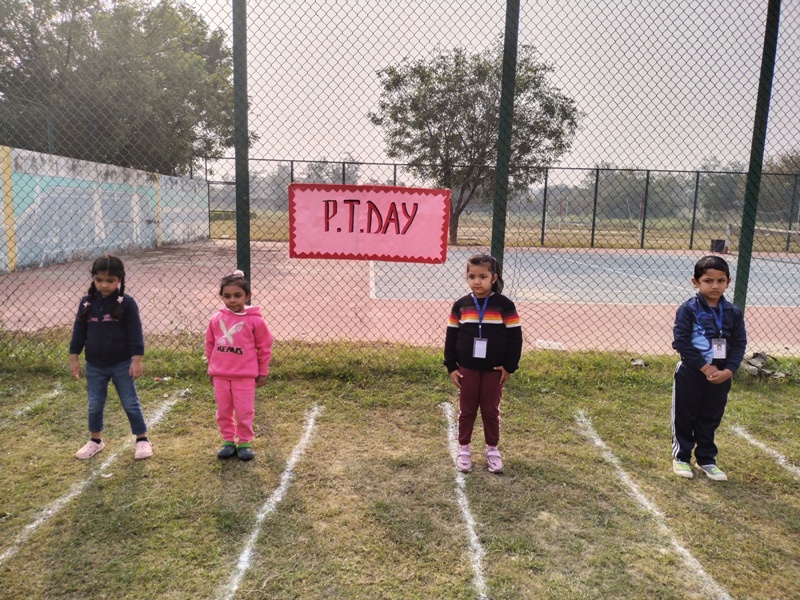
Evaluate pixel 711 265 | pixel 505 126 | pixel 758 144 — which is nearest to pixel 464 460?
pixel 711 265

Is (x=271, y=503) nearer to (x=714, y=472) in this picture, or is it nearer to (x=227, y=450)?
(x=227, y=450)

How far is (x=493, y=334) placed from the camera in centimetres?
336

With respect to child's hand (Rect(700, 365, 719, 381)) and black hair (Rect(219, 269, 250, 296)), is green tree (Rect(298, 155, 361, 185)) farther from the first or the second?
child's hand (Rect(700, 365, 719, 381))

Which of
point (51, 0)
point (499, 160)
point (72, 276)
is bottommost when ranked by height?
point (72, 276)

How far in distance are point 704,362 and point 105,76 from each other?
64.9 feet

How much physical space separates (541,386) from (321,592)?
309 centimetres

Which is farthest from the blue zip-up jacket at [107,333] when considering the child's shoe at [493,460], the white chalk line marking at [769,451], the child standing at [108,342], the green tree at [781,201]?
the green tree at [781,201]

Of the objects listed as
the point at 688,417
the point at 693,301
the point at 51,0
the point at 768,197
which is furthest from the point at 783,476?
the point at 51,0

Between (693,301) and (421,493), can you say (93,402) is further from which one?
(693,301)

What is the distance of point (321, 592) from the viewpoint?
2295 millimetres

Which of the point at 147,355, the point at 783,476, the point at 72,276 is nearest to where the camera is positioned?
the point at 783,476

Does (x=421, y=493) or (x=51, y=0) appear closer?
(x=421, y=493)

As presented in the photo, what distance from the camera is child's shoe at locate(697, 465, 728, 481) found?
3.38 m

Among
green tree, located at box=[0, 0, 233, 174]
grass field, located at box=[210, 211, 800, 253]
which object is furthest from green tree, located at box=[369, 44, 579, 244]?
green tree, located at box=[0, 0, 233, 174]
